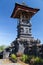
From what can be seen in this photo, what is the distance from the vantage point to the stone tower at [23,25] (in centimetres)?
1705

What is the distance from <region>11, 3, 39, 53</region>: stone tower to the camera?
671 inches

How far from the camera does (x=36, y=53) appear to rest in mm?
13422

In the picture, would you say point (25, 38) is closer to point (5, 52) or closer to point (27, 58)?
point (5, 52)

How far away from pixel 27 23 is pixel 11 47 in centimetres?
424

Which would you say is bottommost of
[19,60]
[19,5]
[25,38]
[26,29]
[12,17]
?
[19,60]

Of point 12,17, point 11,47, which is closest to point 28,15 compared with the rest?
point 12,17

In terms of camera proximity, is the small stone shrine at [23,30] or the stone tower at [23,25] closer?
the small stone shrine at [23,30]

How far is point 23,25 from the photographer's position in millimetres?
18844

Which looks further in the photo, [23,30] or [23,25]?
[23,25]

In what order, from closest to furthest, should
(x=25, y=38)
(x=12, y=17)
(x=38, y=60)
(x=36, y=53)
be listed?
1. (x=38, y=60)
2. (x=36, y=53)
3. (x=25, y=38)
4. (x=12, y=17)

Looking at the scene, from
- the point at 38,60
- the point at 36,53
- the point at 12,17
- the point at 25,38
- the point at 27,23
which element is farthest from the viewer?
the point at 12,17

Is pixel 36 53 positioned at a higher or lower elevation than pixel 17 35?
lower

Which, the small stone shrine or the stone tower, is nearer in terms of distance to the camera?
the small stone shrine

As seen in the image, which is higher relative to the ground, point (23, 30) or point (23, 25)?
point (23, 25)
